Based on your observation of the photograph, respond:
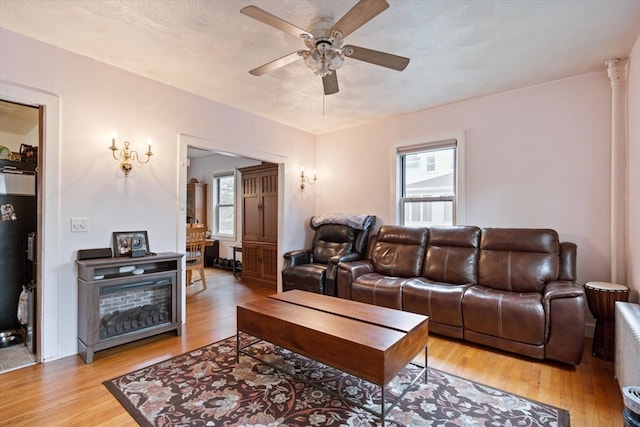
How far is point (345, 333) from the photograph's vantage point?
1955 mm

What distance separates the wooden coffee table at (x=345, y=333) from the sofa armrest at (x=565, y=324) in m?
1.10

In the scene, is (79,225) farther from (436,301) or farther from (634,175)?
(634,175)

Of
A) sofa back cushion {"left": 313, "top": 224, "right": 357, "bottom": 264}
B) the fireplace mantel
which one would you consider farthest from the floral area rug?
sofa back cushion {"left": 313, "top": 224, "right": 357, "bottom": 264}

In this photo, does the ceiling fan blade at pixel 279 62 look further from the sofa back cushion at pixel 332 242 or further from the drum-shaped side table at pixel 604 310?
the drum-shaped side table at pixel 604 310

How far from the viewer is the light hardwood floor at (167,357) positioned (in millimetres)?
1870

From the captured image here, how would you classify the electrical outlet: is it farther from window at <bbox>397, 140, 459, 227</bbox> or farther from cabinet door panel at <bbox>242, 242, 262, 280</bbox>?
window at <bbox>397, 140, 459, 227</bbox>

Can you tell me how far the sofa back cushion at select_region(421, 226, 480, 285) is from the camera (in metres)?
3.33

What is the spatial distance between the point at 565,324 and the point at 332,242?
283 cm

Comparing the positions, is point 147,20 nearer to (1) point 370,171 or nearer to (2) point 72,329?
(2) point 72,329

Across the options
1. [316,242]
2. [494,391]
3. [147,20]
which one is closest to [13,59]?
[147,20]

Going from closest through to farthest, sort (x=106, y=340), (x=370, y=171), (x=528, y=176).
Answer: (x=106, y=340) < (x=528, y=176) < (x=370, y=171)

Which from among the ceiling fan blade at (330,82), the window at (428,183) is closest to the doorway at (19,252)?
the ceiling fan blade at (330,82)

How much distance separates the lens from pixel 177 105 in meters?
3.41

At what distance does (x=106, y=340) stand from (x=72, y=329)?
1.14 feet
